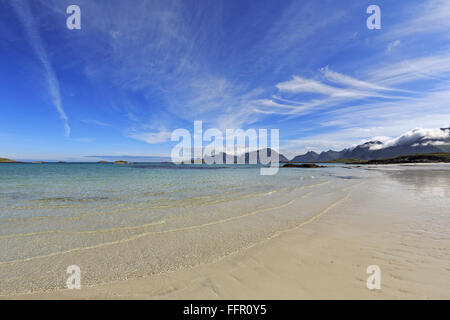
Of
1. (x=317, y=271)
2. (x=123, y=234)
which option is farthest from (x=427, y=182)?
(x=123, y=234)

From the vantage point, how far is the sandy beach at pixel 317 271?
400cm

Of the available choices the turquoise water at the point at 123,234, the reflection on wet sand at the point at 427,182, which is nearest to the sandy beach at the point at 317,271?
the turquoise water at the point at 123,234

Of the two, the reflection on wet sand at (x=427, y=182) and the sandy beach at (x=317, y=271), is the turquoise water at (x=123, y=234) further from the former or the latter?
the reflection on wet sand at (x=427, y=182)

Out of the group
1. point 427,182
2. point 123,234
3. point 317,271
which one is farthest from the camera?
point 427,182

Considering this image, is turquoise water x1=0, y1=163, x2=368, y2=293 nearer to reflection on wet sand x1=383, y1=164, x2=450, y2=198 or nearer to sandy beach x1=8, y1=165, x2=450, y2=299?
sandy beach x1=8, y1=165, x2=450, y2=299

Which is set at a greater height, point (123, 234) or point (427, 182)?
point (427, 182)

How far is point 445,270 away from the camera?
4633 mm

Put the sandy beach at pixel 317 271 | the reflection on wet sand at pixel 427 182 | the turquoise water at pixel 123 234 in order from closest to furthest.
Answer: the sandy beach at pixel 317 271 < the turquoise water at pixel 123 234 < the reflection on wet sand at pixel 427 182

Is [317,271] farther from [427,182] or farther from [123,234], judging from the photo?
[427,182]

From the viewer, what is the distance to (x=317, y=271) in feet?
15.7

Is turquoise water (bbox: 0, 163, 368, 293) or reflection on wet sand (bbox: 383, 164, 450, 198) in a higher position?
reflection on wet sand (bbox: 383, 164, 450, 198)

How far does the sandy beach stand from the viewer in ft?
13.1

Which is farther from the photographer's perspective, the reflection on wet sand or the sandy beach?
the reflection on wet sand

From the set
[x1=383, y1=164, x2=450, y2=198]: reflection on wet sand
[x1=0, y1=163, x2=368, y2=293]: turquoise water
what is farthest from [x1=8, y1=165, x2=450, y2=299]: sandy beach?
[x1=383, y1=164, x2=450, y2=198]: reflection on wet sand
